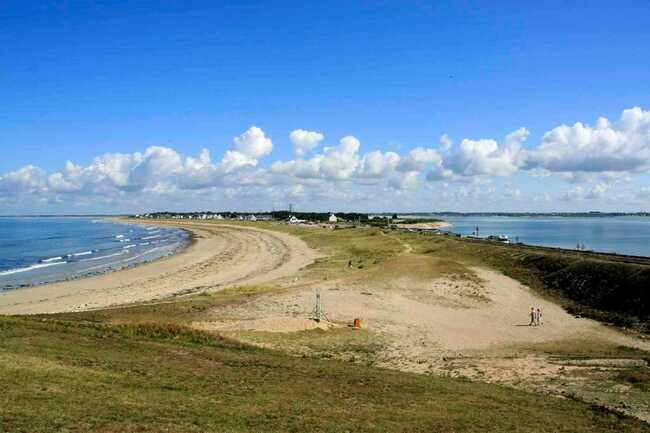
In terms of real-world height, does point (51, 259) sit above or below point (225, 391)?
below

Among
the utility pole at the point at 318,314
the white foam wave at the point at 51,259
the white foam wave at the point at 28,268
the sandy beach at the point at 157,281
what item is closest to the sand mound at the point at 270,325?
the utility pole at the point at 318,314

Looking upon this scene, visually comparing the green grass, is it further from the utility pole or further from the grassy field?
the utility pole

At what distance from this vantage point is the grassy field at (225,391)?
→ 12461 mm

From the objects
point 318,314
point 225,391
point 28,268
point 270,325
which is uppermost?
point 225,391

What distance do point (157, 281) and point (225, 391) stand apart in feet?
133

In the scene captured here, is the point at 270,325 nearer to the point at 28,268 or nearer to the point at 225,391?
the point at 225,391

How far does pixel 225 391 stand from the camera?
15.6 metres

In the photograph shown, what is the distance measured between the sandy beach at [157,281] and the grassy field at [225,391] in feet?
58.8

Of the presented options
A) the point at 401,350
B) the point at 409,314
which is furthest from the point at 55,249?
the point at 401,350

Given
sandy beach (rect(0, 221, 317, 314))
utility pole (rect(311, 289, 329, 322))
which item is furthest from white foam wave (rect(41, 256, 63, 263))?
utility pole (rect(311, 289, 329, 322))

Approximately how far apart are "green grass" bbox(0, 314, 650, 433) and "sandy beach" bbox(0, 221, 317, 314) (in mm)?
20988

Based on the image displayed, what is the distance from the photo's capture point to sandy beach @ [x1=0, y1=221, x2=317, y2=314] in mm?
41625

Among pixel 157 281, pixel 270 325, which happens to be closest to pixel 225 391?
pixel 270 325

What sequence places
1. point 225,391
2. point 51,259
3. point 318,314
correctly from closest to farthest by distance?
1. point 225,391
2. point 318,314
3. point 51,259
